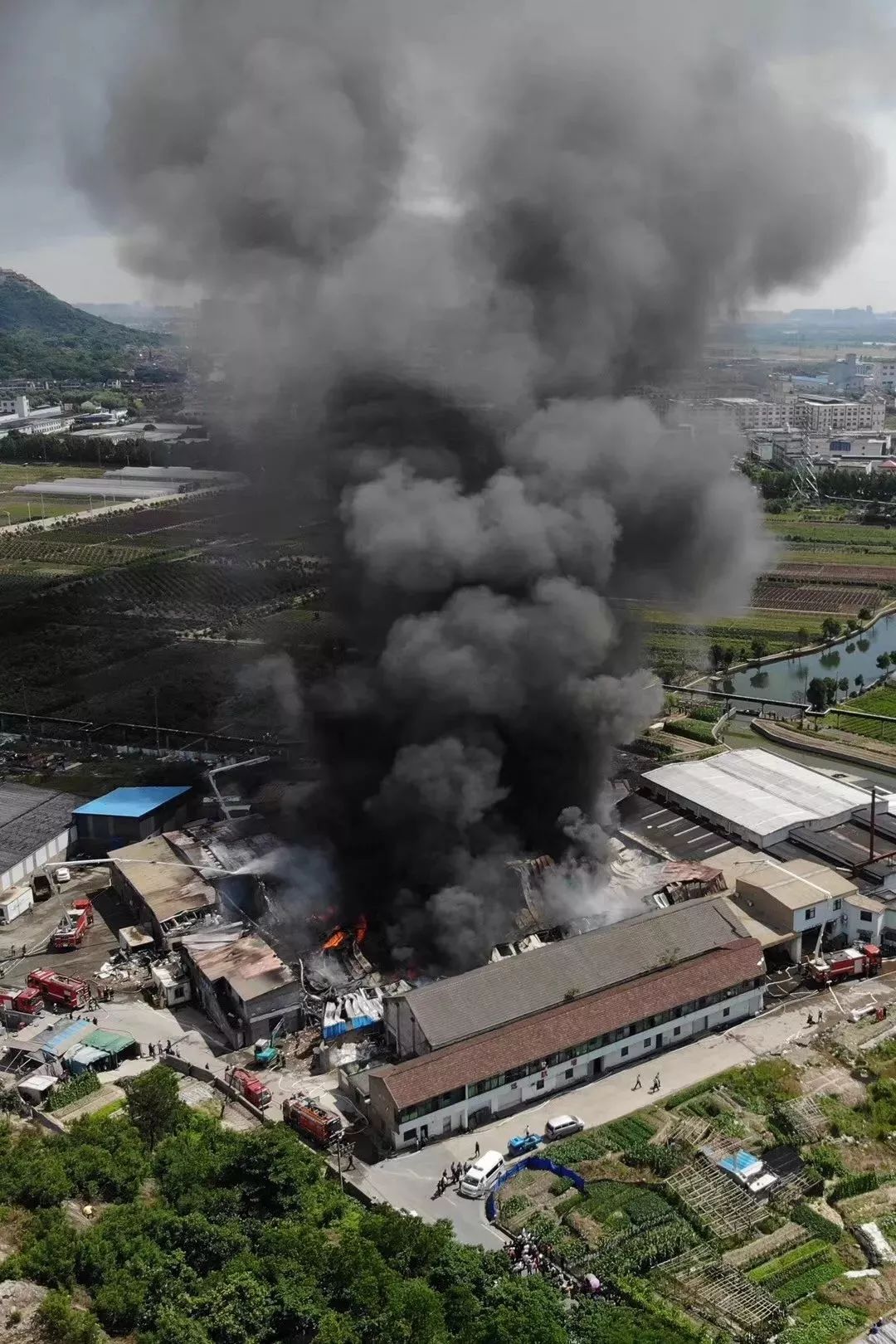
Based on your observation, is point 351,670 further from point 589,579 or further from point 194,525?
point 194,525

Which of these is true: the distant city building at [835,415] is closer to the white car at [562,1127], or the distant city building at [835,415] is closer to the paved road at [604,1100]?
the paved road at [604,1100]

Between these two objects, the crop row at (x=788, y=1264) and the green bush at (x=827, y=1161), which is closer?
the crop row at (x=788, y=1264)

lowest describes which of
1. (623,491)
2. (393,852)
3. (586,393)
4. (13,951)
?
(13,951)

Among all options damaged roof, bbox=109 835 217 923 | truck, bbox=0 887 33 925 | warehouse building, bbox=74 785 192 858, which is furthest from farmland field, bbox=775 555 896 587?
truck, bbox=0 887 33 925

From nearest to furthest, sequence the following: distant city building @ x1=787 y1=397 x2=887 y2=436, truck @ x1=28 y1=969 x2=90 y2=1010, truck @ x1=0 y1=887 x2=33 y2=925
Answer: truck @ x1=28 y1=969 x2=90 y2=1010 → truck @ x1=0 y1=887 x2=33 y2=925 → distant city building @ x1=787 y1=397 x2=887 y2=436

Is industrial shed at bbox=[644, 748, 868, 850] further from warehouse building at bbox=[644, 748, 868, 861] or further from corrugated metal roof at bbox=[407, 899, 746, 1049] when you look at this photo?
corrugated metal roof at bbox=[407, 899, 746, 1049]

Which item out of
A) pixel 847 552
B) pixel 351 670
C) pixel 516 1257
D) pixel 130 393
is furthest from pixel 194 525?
pixel 847 552

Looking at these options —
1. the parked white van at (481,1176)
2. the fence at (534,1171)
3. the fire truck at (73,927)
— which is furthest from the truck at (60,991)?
the fence at (534,1171)
